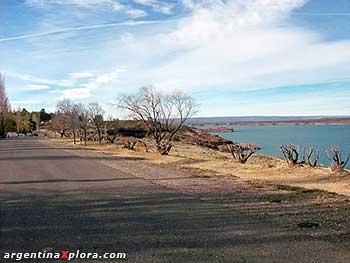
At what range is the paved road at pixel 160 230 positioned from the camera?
19.2ft

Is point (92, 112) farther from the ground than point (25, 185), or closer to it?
farther from the ground

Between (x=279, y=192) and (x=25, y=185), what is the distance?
784 centimetres

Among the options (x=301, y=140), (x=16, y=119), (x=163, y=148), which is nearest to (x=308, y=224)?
(x=163, y=148)

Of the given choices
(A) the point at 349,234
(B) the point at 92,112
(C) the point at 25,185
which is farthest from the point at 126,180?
(B) the point at 92,112

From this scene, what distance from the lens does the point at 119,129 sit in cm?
7988

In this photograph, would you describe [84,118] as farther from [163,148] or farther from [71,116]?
[163,148]

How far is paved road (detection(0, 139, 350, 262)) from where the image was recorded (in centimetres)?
Answer: 587

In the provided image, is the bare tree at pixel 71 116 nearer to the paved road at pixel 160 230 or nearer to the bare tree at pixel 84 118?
the bare tree at pixel 84 118

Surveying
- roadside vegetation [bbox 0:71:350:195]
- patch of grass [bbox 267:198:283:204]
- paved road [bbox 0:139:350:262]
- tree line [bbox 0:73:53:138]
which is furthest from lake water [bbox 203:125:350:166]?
tree line [bbox 0:73:53:138]

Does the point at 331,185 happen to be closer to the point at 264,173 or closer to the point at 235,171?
the point at 264,173

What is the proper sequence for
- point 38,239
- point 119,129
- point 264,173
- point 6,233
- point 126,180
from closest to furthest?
point 38,239, point 6,233, point 126,180, point 264,173, point 119,129

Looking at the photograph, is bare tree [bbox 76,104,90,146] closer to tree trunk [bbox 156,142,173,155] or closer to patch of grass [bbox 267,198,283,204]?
tree trunk [bbox 156,142,173,155]

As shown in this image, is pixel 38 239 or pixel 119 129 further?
pixel 119 129

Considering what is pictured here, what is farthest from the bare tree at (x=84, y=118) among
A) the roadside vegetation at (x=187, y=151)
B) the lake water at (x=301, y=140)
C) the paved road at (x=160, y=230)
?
the paved road at (x=160, y=230)
